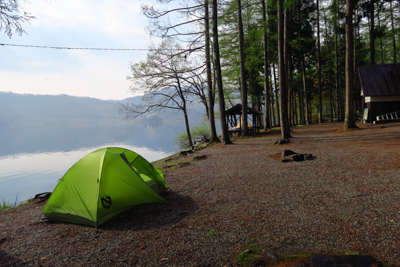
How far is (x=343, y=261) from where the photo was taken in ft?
9.08

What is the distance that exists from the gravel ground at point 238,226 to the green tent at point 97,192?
21 centimetres

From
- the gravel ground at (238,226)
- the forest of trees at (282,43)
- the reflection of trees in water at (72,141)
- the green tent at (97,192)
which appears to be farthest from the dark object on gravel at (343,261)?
the reflection of trees in water at (72,141)

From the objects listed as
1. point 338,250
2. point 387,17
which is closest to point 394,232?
point 338,250

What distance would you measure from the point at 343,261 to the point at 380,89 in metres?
22.2

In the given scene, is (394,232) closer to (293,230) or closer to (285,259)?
(293,230)

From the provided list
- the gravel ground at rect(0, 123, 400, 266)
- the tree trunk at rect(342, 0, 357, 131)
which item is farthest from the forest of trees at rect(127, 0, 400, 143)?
the gravel ground at rect(0, 123, 400, 266)

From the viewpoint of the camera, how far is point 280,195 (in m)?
5.36

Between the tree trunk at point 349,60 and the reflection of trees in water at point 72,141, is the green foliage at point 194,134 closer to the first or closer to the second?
the reflection of trees in water at point 72,141

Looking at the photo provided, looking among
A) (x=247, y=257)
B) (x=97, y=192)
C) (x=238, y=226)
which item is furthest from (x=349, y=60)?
(x=97, y=192)

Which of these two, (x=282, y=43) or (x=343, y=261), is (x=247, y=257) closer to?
(x=343, y=261)

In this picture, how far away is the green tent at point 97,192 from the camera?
503 centimetres

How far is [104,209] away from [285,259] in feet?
12.3

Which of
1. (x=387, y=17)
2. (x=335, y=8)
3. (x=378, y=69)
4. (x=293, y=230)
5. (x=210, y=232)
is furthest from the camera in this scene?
(x=387, y=17)

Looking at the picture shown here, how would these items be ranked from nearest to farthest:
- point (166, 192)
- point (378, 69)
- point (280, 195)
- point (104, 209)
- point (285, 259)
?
point (285, 259) < point (104, 209) < point (280, 195) < point (166, 192) < point (378, 69)
